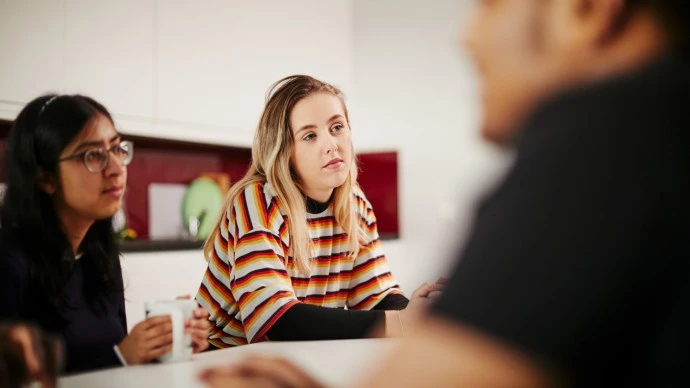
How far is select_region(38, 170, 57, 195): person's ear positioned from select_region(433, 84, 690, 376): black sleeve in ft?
3.49

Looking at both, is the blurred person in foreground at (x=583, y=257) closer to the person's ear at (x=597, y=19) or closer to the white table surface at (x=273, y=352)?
the person's ear at (x=597, y=19)

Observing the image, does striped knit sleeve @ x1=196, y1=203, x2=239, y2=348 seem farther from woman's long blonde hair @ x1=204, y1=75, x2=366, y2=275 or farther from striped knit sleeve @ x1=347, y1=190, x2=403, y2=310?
striped knit sleeve @ x1=347, y1=190, x2=403, y2=310

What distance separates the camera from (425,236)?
3910 mm

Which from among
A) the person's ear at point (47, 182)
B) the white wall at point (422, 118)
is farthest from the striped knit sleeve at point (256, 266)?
the white wall at point (422, 118)

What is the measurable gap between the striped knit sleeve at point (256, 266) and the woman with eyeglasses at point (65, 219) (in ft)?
0.78

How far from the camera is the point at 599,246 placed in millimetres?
321

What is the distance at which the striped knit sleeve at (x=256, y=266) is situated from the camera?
50.5 inches

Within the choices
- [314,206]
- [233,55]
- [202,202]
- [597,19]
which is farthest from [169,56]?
[597,19]

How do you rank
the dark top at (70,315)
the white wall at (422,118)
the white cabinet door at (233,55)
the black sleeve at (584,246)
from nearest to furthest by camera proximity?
the black sleeve at (584,246) → the dark top at (70,315) → the white cabinet door at (233,55) → the white wall at (422,118)

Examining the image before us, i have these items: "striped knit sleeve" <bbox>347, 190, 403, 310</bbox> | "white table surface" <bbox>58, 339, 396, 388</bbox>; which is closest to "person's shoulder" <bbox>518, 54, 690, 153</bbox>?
"white table surface" <bbox>58, 339, 396, 388</bbox>

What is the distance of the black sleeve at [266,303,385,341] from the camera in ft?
4.13

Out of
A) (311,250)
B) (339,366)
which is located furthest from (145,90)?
(339,366)

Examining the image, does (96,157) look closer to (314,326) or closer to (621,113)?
(314,326)

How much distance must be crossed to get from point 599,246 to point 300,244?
1.18 metres
